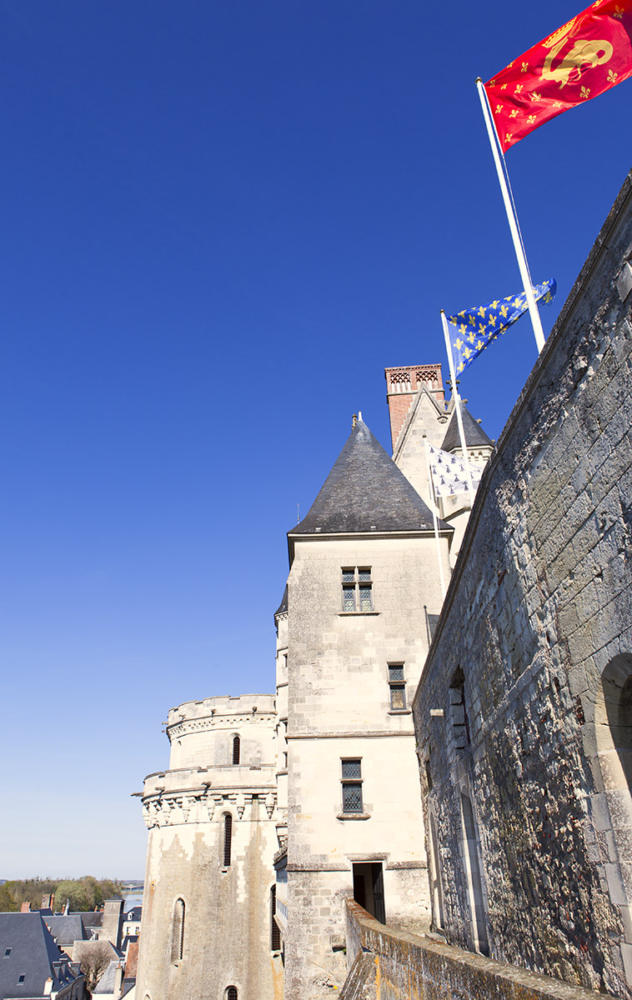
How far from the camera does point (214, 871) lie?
79.8 feet

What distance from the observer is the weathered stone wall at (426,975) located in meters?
3.53

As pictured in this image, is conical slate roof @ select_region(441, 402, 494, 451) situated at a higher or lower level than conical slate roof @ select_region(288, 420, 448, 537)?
higher

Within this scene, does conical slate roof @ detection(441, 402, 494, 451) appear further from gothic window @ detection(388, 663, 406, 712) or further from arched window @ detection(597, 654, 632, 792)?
arched window @ detection(597, 654, 632, 792)

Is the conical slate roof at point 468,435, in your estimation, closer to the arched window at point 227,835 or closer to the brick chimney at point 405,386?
the brick chimney at point 405,386

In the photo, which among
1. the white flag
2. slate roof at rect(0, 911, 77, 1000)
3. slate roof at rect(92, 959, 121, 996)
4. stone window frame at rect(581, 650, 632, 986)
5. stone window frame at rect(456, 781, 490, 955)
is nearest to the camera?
stone window frame at rect(581, 650, 632, 986)

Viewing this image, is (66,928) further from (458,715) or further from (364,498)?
(458,715)

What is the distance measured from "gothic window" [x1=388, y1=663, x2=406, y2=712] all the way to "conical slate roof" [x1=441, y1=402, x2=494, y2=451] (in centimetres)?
910

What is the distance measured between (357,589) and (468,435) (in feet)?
28.3

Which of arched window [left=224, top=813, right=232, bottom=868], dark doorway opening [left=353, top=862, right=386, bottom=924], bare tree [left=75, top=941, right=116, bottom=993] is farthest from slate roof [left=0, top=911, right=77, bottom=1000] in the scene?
dark doorway opening [left=353, top=862, right=386, bottom=924]

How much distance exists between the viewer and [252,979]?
22984mm

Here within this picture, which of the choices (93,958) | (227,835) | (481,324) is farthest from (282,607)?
(93,958)

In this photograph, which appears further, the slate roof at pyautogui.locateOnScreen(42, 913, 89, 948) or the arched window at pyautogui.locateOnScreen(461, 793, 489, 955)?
the slate roof at pyautogui.locateOnScreen(42, 913, 89, 948)

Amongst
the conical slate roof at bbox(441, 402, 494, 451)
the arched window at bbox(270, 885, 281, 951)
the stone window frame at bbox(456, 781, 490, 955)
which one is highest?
the conical slate roof at bbox(441, 402, 494, 451)

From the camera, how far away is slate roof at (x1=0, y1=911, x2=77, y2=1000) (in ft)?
129
